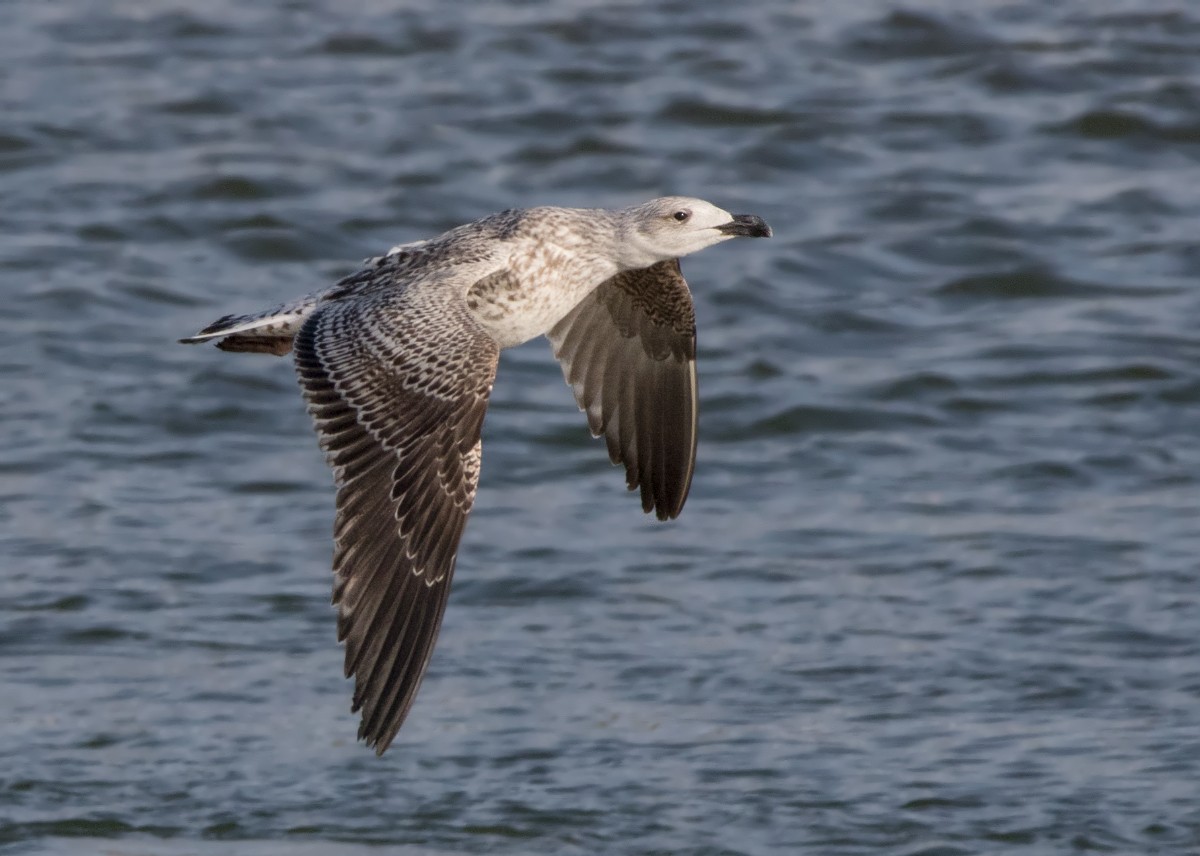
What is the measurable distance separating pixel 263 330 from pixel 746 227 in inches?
57.1

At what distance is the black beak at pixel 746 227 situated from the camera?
693cm

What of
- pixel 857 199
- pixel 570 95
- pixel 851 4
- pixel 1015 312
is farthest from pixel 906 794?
pixel 851 4

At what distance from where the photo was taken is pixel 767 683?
860 cm

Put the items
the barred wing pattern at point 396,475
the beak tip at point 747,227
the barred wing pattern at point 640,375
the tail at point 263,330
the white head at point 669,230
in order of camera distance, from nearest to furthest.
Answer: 1. the barred wing pattern at point 396,475
2. the tail at point 263,330
3. the beak tip at point 747,227
4. the white head at point 669,230
5. the barred wing pattern at point 640,375

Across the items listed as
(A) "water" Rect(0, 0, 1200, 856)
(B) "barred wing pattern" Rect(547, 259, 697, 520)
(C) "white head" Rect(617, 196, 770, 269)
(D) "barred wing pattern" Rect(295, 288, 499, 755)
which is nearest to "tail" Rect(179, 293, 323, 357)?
(D) "barred wing pattern" Rect(295, 288, 499, 755)

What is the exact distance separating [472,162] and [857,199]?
231cm

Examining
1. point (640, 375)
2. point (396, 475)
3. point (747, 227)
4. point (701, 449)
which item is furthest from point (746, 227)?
point (701, 449)

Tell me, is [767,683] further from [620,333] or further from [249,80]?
[249,80]

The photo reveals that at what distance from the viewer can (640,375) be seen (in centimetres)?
786

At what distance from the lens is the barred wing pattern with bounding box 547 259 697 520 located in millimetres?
7809

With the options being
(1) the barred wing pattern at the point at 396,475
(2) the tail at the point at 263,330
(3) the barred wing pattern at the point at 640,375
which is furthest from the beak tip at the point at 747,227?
(2) the tail at the point at 263,330

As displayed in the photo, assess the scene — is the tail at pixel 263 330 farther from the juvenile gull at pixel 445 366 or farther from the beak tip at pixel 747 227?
the beak tip at pixel 747 227

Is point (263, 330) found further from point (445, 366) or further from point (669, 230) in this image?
point (669, 230)

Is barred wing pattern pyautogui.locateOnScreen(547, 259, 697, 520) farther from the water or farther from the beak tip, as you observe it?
the water
